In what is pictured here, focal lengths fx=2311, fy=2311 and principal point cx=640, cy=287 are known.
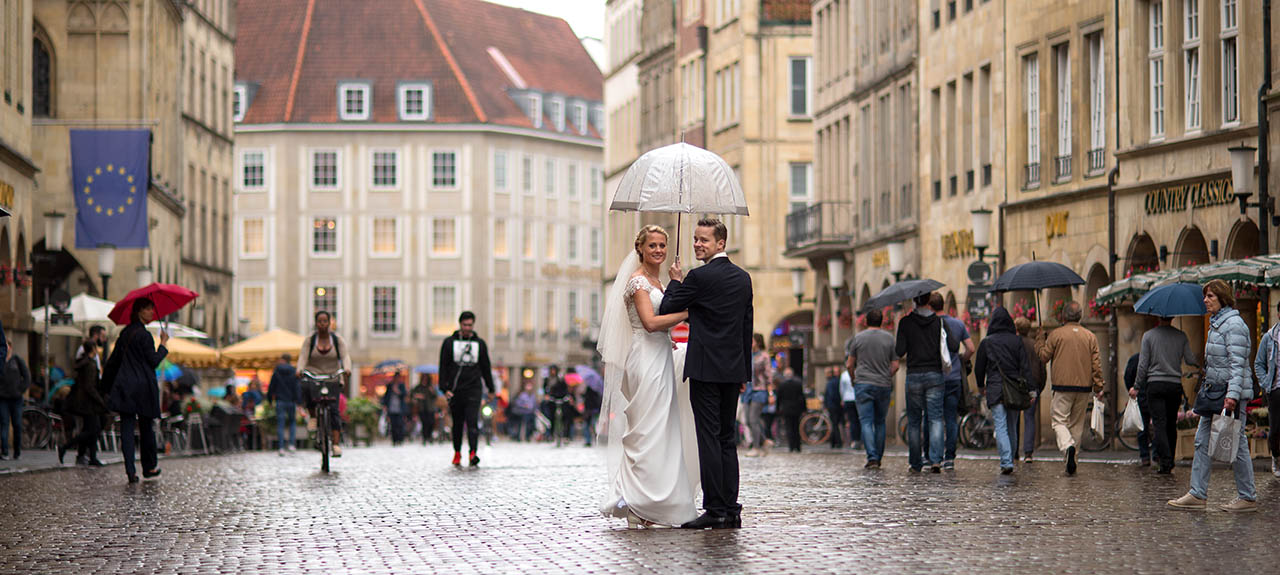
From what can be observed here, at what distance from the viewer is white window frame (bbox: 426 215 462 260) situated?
95.2m

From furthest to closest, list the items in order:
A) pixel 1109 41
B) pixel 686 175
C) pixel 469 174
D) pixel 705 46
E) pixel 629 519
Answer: pixel 469 174
pixel 705 46
pixel 1109 41
pixel 686 175
pixel 629 519

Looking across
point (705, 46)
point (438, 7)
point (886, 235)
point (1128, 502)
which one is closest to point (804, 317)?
point (705, 46)

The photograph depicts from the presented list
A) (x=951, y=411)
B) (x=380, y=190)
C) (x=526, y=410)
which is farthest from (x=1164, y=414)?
(x=380, y=190)

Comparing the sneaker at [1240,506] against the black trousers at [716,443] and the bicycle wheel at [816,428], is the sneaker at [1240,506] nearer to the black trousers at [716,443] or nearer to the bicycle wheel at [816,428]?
the black trousers at [716,443]

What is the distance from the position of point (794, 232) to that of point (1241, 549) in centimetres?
4327

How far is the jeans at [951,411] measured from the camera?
23297 millimetres

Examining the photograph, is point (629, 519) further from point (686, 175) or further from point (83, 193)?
point (83, 193)

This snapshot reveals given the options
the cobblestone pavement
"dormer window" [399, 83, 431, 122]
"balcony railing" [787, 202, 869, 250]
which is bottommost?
the cobblestone pavement

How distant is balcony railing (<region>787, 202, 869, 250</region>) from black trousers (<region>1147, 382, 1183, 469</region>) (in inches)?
1166

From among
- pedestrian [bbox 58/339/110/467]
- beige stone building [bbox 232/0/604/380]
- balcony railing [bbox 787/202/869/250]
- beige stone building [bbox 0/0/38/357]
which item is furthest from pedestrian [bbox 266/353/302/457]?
beige stone building [bbox 232/0/604/380]

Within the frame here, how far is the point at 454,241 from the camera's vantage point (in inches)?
3755

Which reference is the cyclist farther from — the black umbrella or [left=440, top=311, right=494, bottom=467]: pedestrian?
the black umbrella

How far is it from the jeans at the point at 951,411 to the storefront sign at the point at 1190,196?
7.19 metres

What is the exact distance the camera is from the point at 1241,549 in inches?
481
